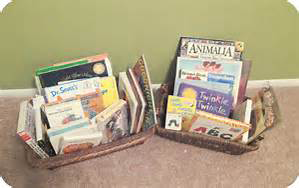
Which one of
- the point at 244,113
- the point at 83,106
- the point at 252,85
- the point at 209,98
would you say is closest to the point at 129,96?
the point at 83,106

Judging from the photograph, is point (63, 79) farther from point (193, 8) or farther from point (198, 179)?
point (198, 179)

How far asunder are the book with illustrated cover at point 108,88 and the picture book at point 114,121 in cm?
5

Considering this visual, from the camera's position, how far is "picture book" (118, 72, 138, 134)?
1056 mm

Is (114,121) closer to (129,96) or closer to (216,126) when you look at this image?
(129,96)

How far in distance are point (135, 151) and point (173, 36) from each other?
1.72 feet

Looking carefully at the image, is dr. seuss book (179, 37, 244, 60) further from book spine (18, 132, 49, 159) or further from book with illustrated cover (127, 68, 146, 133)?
A: book spine (18, 132, 49, 159)

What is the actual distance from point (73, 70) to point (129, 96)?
245mm

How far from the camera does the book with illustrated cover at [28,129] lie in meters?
0.94

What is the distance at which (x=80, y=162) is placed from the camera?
1.16m

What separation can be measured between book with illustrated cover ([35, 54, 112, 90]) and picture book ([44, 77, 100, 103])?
37mm

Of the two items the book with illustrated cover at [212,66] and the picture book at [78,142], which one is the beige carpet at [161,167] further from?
the book with illustrated cover at [212,66]

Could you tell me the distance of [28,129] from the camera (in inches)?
37.7

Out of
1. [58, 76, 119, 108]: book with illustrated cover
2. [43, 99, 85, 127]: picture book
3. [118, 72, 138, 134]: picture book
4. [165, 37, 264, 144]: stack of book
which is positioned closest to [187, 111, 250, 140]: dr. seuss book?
[165, 37, 264, 144]: stack of book

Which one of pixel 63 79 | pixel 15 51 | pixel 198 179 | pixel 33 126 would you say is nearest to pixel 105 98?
pixel 63 79
